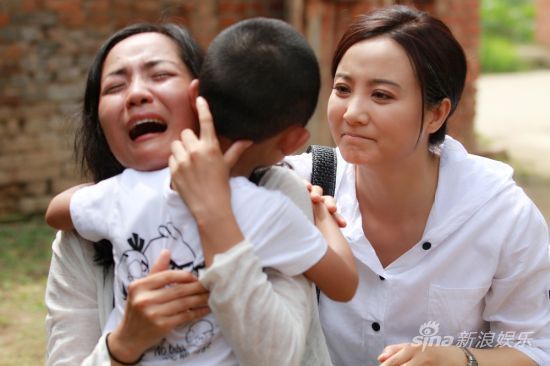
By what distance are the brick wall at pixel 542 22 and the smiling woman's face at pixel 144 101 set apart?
17370 mm

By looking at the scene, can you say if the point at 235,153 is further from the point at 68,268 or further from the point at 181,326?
the point at 68,268

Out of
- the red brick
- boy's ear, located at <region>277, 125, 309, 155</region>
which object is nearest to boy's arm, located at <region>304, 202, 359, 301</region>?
boy's ear, located at <region>277, 125, 309, 155</region>

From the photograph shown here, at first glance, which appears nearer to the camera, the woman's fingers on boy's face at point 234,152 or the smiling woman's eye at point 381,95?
the woman's fingers on boy's face at point 234,152

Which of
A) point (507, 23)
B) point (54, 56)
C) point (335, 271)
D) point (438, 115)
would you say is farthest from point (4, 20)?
point (507, 23)

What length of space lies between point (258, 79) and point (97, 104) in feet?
2.00

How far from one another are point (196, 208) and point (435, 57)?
3.26 feet

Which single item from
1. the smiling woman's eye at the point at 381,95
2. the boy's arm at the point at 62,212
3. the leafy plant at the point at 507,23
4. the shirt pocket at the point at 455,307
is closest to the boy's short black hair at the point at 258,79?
the boy's arm at the point at 62,212

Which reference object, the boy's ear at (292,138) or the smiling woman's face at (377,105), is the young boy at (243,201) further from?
the smiling woman's face at (377,105)

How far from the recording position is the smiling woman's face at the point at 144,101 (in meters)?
2.13

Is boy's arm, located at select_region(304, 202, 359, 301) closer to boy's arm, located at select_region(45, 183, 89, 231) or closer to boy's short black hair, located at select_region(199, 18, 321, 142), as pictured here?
boy's short black hair, located at select_region(199, 18, 321, 142)

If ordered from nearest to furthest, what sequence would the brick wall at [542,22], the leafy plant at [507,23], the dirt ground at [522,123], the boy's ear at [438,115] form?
the boy's ear at [438,115] < the dirt ground at [522,123] < the brick wall at [542,22] < the leafy plant at [507,23]

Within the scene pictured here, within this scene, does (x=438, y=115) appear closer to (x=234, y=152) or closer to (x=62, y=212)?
(x=234, y=152)

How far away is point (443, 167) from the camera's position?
2.77m

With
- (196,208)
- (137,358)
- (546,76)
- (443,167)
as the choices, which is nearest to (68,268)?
(137,358)
